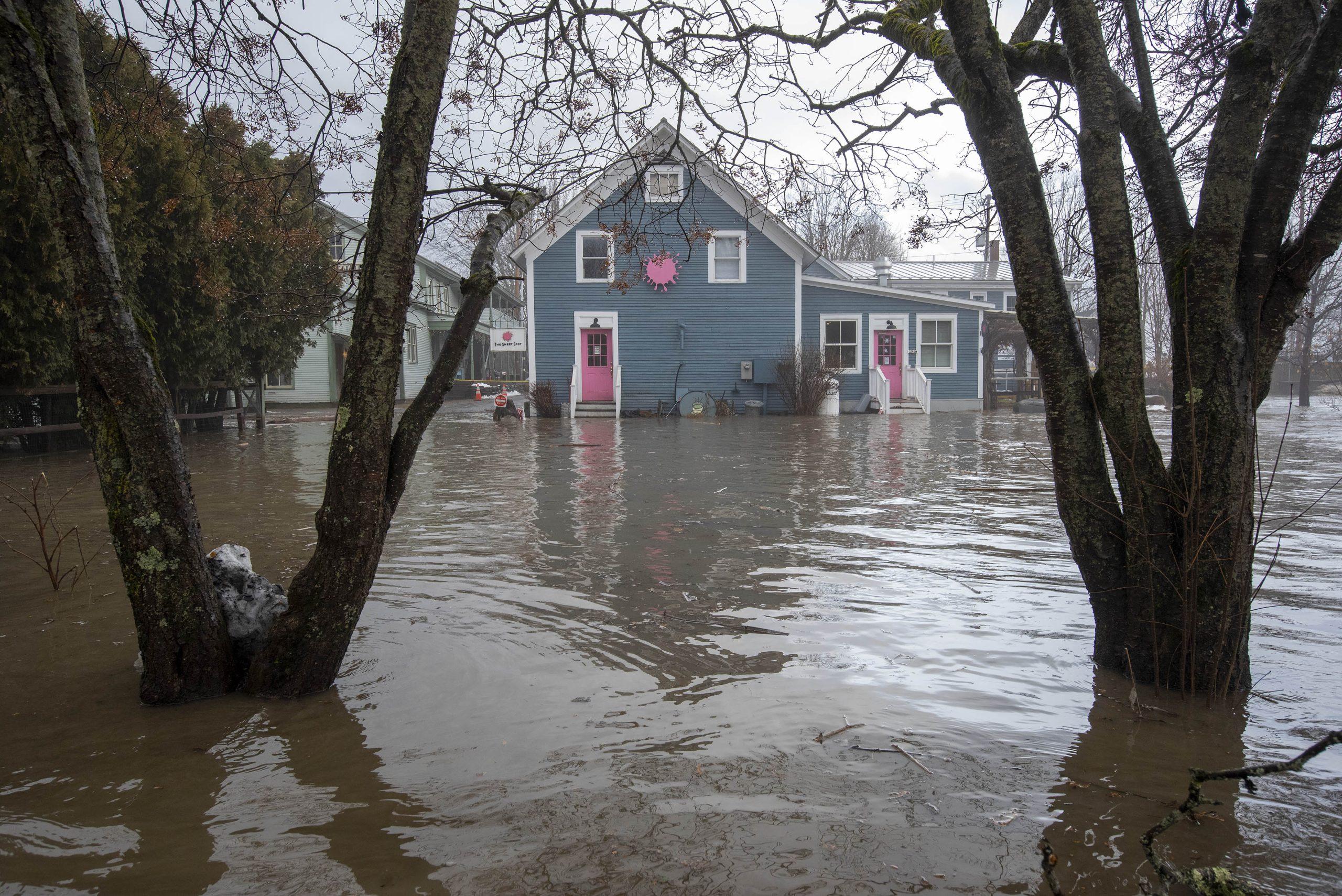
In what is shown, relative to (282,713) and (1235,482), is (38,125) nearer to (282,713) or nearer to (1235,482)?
(282,713)

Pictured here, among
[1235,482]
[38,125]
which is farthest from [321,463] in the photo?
[1235,482]

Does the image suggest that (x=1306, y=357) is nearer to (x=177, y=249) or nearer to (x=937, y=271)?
(x=937, y=271)

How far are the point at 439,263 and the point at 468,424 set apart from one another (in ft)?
53.5

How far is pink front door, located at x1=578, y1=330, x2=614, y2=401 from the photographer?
23.2 m

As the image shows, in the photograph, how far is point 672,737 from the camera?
316cm

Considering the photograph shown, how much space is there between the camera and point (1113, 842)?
2.42 meters

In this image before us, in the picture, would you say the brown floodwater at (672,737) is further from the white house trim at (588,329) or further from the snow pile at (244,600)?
the white house trim at (588,329)

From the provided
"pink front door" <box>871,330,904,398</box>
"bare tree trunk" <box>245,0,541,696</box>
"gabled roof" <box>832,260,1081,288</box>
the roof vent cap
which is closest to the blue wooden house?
"pink front door" <box>871,330,904,398</box>

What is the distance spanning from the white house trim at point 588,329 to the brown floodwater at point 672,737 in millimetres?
16689

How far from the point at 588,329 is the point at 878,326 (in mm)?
8058

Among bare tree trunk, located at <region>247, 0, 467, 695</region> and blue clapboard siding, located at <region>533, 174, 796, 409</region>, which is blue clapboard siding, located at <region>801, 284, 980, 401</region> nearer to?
blue clapboard siding, located at <region>533, 174, 796, 409</region>

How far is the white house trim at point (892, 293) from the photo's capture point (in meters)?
23.4

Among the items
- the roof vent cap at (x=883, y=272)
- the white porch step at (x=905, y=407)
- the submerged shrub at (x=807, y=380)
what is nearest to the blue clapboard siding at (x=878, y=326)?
the white porch step at (x=905, y=407)

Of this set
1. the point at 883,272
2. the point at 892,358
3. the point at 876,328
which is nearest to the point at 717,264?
the point at 876,328
